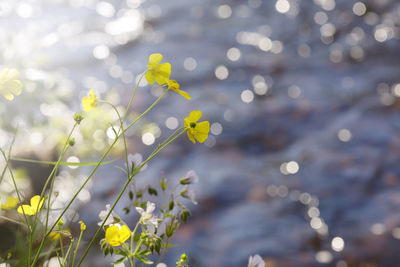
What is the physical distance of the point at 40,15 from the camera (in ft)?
14.0

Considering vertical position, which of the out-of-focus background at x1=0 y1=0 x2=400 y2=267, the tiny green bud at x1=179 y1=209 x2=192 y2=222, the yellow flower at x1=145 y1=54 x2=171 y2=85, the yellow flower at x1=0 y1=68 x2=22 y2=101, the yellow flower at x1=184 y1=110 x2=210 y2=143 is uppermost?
the out-of-focus background at x1=0 y1=0 x2=400 y2=267

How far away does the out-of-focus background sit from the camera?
6.64ft

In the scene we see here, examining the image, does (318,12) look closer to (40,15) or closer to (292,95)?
(292,95)

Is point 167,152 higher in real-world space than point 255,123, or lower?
lower

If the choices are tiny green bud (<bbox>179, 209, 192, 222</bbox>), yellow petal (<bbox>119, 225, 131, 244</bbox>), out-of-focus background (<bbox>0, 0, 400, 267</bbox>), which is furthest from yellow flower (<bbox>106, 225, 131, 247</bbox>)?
out-of-focus background (<bbox>0, 0, 400, 267</bbox>)

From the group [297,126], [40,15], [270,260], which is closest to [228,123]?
[297,126]

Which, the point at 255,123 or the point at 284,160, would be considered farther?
the point at 255,123

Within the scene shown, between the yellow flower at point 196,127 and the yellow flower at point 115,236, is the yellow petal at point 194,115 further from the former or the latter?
the yellow flower at point 115,236

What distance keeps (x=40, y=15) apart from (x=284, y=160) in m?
2.84

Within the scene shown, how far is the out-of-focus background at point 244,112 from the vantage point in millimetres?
2025

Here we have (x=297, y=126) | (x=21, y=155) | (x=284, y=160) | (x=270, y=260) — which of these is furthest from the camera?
(x=297, y=126)

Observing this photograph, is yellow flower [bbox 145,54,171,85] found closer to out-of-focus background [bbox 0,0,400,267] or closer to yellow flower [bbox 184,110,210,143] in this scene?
yellow flower [bbox 184,110,210,143]

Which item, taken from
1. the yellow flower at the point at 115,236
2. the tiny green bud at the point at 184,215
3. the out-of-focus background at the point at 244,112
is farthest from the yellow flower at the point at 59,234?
the out-of-focus background at the point at 244,112

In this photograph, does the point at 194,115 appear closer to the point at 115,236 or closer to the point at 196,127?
the point at 196,127
